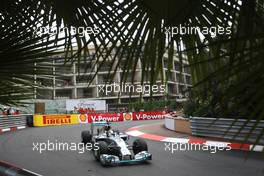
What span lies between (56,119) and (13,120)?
211 inches

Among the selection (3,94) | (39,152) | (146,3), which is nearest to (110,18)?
(146,3)

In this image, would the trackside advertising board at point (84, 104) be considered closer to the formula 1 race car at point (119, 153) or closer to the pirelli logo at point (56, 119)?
the pirelli logo at point (56, 119)

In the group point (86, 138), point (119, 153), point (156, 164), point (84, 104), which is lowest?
point (156, 164)

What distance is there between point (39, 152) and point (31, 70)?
1152 centimetres

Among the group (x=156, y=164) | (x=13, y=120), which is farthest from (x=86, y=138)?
(x=13, y=120)

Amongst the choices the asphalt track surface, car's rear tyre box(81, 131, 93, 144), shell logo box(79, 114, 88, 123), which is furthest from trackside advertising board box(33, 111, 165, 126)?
the asphalt track surface

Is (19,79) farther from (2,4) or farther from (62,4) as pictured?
(62,4)

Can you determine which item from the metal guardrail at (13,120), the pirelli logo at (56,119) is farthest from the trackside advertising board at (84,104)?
the metal guardrail at (13,120)

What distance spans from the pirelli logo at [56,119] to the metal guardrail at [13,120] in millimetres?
1787

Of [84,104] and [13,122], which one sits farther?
[84,104]

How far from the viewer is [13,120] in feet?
85.6

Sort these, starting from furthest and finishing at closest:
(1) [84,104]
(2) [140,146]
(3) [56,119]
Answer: (1) [84,104]
(3) [56,119]
(2) [140,146]

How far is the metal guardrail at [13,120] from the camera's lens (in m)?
24.8

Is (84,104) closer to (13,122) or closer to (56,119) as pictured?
(56,119)
